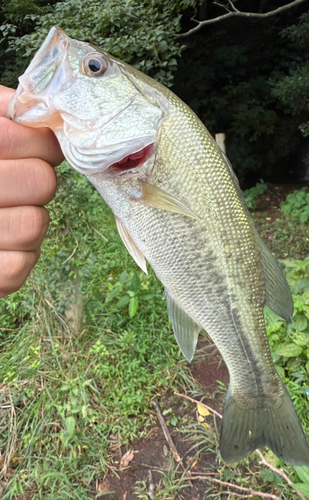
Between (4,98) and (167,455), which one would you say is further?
(167,455)

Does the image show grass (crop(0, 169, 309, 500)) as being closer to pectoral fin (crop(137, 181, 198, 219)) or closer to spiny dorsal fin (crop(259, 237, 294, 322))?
spiny dorsal fin (crop(259, 237, 294, 322))

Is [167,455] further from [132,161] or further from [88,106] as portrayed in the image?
[88,106]

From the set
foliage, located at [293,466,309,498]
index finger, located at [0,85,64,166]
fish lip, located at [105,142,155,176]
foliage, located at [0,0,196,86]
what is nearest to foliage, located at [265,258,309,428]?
foliage, located at [293,466,309,498]

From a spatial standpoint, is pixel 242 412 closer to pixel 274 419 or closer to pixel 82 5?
pixel 274 419

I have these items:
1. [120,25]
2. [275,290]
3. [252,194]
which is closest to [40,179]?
[275,290]

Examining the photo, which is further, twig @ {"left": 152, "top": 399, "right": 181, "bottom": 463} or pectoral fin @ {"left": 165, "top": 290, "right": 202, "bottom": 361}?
twig @ {"left": 152, "top": 399, "right": 181, "bottom": 463}

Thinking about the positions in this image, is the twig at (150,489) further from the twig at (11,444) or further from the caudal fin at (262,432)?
the caudal fin at (262,432)

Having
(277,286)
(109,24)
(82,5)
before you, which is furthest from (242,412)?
(82,5)
